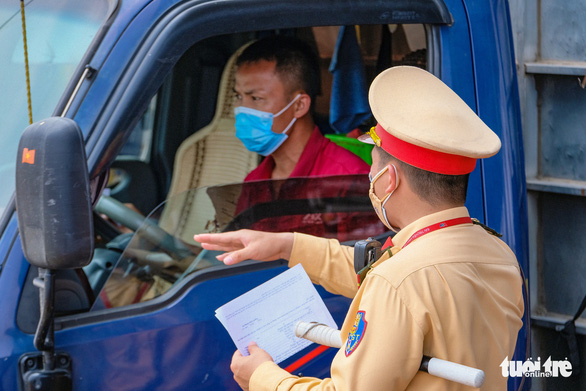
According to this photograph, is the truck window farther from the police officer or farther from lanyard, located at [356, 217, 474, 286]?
lanyard, located at [356, 217, 474, 286]

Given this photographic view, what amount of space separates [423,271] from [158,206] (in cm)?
97

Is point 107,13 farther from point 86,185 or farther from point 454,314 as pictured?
point 454,314

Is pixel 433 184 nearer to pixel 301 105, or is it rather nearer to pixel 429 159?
pixel 429 159

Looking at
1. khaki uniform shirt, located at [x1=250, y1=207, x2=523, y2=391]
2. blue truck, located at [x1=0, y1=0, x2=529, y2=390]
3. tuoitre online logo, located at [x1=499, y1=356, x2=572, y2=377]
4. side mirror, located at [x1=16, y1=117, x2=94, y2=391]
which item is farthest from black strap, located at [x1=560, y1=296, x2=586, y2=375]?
side mirror, located at [x1=16, y1=117, x2=94, y2=391]

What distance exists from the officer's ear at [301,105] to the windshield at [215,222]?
1.67 feet

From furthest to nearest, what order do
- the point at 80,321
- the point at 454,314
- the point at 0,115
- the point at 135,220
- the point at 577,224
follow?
the point at 135,220
the point at 577,224
the point at 0,115
the point at 80,321
the point at 454,314

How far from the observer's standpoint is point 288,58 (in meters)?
2.90

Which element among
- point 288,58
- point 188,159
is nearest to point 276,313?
point 288,58

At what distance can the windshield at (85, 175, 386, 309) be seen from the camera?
2.06m

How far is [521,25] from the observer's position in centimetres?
282

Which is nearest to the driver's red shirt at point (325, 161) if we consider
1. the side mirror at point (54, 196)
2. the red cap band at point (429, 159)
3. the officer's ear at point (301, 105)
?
the officer's ear at point (301, 105)

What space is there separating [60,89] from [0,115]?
234 millimetres

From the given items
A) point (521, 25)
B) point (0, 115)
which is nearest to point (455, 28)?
point (521, 25)

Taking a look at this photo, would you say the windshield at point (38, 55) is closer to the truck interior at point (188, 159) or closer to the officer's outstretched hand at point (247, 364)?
the truck interior at point (188, 159)
